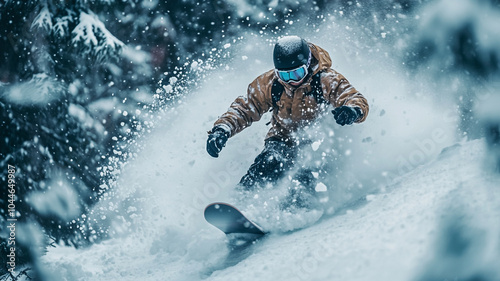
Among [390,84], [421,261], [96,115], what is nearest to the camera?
[421,261]

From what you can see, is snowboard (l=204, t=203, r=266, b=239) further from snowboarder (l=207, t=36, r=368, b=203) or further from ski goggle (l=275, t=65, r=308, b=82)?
ski goggle (l=275, t=65, r=308, b=82)

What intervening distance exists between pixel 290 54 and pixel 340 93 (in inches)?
21.3

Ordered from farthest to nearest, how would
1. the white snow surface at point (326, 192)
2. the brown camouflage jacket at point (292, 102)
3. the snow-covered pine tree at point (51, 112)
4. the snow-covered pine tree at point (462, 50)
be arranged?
the snow-covered pine tree at point (51, 112) < the snow-covered pine tree at point (462, 50) < the brown camouflage jacket at point (292, 102) < the white snow surface at point (326, 192)

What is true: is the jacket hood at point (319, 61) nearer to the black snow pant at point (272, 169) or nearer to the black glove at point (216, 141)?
the black snow pant at point (272, 169)

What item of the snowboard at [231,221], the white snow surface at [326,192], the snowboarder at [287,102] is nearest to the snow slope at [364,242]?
the white snow surface at [326,192]

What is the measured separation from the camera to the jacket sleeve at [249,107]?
3.52m

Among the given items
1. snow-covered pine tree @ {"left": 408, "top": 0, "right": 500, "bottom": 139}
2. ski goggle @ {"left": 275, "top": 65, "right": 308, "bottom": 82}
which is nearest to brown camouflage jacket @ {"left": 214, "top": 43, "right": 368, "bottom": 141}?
ski goggle @ {"left": 275, "top": 65, "right": 308, "bottom": 82}

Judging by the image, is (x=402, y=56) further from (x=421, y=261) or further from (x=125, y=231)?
(x=125, y=231)

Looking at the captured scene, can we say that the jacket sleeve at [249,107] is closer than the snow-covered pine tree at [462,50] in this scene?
Yes

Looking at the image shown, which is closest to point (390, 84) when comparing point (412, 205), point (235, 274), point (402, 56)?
point (402, 56)

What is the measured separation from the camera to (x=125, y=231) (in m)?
4.35

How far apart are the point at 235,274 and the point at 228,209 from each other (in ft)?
1.48

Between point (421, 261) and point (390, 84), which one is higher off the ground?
point (390, 84)

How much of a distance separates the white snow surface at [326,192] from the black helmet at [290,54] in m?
0.74
